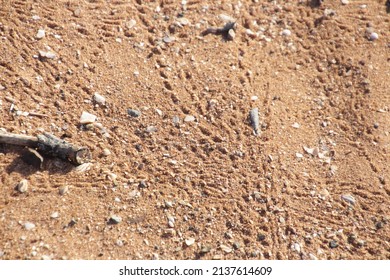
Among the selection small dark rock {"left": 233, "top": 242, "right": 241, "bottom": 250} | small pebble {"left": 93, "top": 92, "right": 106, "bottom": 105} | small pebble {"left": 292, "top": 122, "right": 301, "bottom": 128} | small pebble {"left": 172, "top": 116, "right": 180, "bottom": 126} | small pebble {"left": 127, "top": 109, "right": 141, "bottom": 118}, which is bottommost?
small dark rock {"left": 233, "top": 242, "right": 241, "bottom": 250}

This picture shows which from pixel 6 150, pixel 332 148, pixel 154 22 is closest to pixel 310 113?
pixel 332 148

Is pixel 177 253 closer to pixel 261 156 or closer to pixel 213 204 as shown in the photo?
pixel 213 204

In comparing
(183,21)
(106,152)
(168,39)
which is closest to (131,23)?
(168,39)

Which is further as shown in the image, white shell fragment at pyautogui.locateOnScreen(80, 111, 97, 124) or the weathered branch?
white shell fragment at pyautogui.locateOnScreen(80, 111, 97, 124)

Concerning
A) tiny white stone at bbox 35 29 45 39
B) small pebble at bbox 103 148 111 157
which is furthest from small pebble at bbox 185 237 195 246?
tiny white stone at bbox 35 29 45 39

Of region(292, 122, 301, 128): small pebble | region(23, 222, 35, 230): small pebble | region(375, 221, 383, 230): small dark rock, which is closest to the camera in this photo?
region(23, 222, 35, 230): small pebble

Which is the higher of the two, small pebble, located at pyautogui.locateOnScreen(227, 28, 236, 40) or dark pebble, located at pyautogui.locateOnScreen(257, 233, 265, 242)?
small pebble, located at pyautogui.locateOnScreen(227, 28, 236, 40)

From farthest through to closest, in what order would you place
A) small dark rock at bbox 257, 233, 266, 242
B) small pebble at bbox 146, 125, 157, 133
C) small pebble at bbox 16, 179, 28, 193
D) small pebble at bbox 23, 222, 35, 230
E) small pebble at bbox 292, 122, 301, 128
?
1. small pebble at bbox 292, 122, 301, 128
2. small pebble at bbox 146, 125, 157, 133
3. small dark rock at bbox 257, 233, 266, 242
4. small pebble at bbox 16, 179, 28, 193
5. small pebble at bbox 23, 222, 35, 230

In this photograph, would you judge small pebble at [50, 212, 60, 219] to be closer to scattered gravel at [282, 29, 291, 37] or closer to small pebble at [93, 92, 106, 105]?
small pebble at [93, 92, 106, 105]

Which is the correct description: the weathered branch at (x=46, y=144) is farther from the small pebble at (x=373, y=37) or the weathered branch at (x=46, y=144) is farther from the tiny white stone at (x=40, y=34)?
the small pebble at (x=373, y=37)
